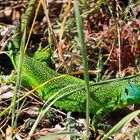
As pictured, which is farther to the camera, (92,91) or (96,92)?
(96,92)

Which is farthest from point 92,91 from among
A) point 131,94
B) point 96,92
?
point 131,94

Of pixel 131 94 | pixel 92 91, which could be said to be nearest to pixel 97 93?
pixel 92 91

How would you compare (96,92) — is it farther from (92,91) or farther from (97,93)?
(92,91)

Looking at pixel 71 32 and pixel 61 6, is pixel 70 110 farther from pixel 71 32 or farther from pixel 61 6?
pixel 61 6

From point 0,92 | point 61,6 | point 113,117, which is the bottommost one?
point 113,117

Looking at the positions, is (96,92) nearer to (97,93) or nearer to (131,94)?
(97,93)

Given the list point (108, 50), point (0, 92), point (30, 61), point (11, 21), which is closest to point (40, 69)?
point (30, 61)

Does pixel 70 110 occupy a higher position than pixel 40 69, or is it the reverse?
pixel 40 69

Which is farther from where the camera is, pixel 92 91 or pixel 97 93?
pixel 97 93
